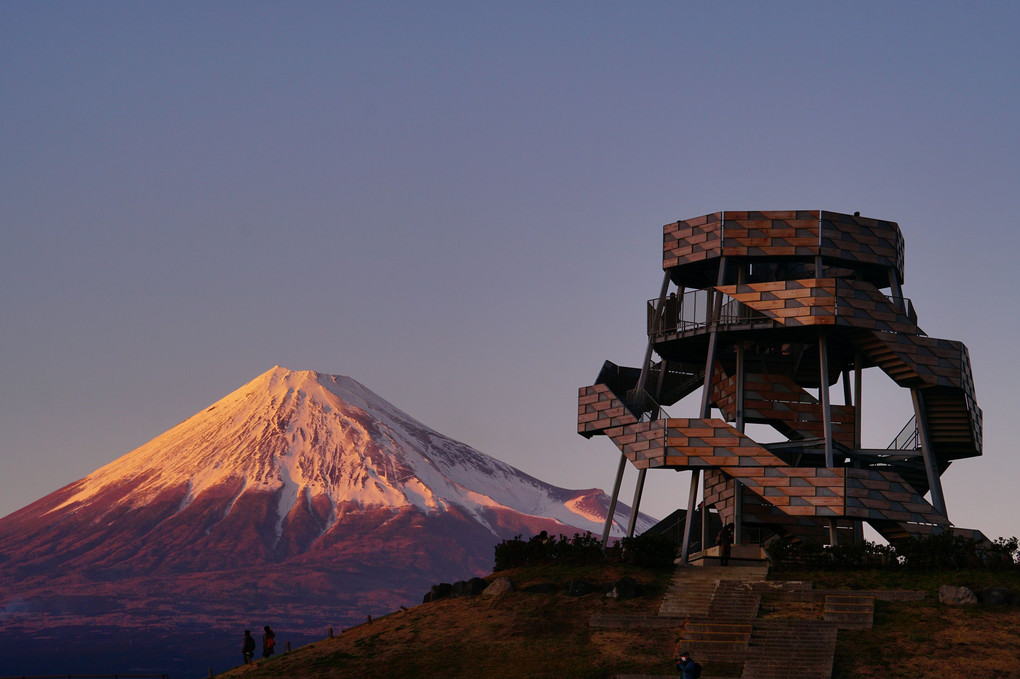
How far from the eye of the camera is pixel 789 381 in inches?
2324

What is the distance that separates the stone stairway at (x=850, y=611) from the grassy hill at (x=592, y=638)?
31cm

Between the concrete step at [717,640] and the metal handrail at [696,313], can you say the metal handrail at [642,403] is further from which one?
the concrete step at [717,640]

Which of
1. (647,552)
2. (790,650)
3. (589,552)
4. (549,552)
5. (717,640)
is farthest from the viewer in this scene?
(549,552)

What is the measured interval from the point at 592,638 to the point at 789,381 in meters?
20.9

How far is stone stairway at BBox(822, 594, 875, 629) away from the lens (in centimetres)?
4006

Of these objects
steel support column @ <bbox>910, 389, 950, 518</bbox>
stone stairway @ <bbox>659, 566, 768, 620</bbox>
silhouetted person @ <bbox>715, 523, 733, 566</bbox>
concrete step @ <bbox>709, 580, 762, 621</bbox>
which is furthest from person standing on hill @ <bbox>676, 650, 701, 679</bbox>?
steel support column @ <bbox>910, 389, 950, 518</bbox>

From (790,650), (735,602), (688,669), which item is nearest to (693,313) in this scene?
(735,602)

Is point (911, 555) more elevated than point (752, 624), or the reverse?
point (911, 555)

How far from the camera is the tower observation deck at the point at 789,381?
5228 centimetres

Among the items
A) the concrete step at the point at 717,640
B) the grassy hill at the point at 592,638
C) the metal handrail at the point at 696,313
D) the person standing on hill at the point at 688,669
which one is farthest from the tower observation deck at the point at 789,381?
the person standing on hill at the point at 688,669

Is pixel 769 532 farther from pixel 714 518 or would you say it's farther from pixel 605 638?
pixel 605 638

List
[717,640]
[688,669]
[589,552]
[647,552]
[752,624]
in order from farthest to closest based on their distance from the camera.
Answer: [589,552]
[647,552]
[752,624]
[717,640]
[688,669]

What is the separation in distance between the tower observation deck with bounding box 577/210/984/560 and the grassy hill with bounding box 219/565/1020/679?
21.8 feet

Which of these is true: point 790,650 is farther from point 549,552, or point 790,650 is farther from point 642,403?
point 642,403
